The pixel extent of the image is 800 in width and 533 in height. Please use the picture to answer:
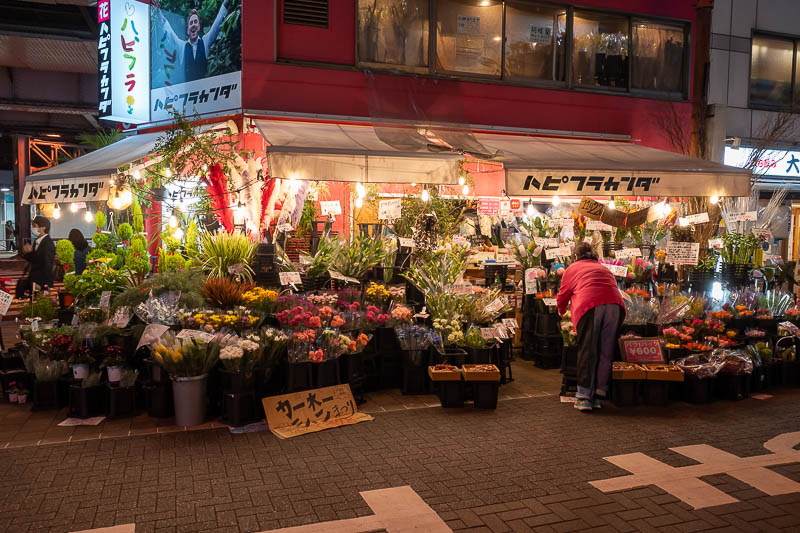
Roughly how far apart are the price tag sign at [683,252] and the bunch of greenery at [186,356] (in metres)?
6.61

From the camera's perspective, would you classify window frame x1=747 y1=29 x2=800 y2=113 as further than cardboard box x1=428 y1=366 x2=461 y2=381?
Yes

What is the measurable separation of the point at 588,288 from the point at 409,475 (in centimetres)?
315

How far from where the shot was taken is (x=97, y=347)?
6.96 m

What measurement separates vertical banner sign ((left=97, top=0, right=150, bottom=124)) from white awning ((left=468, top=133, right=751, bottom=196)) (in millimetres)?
6102

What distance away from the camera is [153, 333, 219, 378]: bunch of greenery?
243 inches

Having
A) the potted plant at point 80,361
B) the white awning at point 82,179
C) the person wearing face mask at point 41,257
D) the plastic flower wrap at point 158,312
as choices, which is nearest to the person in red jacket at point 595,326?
the plastic flower wrap at point 158,312

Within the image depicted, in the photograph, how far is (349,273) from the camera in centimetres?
883

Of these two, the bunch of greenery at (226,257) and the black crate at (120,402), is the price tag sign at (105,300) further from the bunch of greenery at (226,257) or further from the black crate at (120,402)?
the black crate at (120,402)

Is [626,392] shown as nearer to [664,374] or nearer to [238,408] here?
[664,374]

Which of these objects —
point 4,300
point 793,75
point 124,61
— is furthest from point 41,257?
point 793,75

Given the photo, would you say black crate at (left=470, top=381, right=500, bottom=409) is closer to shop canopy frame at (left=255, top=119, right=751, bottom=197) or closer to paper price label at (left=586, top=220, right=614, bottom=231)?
shop canopy frame at (left=255, top=119, right=751, bottom=197)

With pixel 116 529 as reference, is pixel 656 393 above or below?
above

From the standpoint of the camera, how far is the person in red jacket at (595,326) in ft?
22.7

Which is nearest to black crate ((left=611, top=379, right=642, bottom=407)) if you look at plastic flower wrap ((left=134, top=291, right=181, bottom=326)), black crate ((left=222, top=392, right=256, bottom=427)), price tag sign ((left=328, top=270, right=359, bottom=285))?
price tag sign ((left=328, top=270, right=359, bottom=285))
